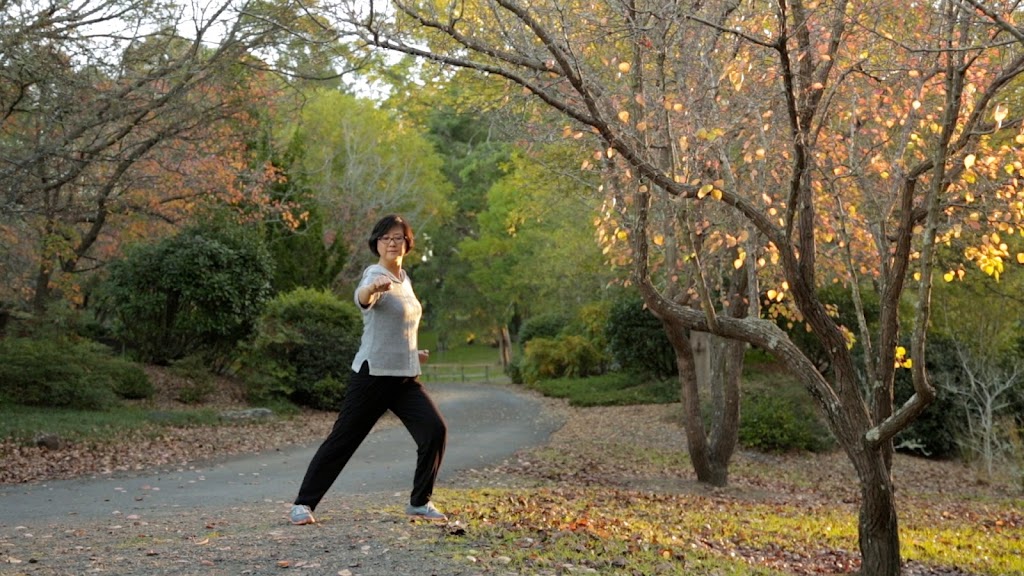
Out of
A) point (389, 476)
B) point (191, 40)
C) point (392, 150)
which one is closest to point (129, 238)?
point (191, 40)

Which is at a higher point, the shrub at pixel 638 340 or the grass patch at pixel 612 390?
the shrub at pixel 638 340

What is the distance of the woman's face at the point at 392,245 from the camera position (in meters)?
6.26

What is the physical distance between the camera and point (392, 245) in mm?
6262

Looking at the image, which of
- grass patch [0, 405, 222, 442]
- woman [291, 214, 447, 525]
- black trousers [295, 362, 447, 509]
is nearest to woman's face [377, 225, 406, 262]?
woman [291, 214, 447, 525]

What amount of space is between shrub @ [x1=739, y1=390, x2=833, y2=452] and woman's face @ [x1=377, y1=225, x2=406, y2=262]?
442 inches

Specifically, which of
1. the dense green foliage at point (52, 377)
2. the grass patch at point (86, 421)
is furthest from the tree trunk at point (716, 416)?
the dense green foliage at point (52, 377)

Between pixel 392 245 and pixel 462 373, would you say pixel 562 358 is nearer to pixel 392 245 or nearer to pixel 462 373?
pixel 462 373

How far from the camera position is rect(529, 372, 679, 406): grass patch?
22375 mm

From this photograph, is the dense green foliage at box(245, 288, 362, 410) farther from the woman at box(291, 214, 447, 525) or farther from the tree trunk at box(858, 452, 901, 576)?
the tree trunk at box(858, 452, 901, 576)

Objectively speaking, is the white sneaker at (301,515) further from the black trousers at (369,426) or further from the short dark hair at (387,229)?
the short dark hair at (387,229)

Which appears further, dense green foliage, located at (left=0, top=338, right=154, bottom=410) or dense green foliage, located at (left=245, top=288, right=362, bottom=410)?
dense green foliage, located at (left=245, top=288, right=362, bottom=410)

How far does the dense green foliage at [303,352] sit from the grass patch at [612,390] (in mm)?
6563

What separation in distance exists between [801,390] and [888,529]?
547 inches

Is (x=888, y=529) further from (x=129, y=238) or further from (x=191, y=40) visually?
(x=129, y=238)
